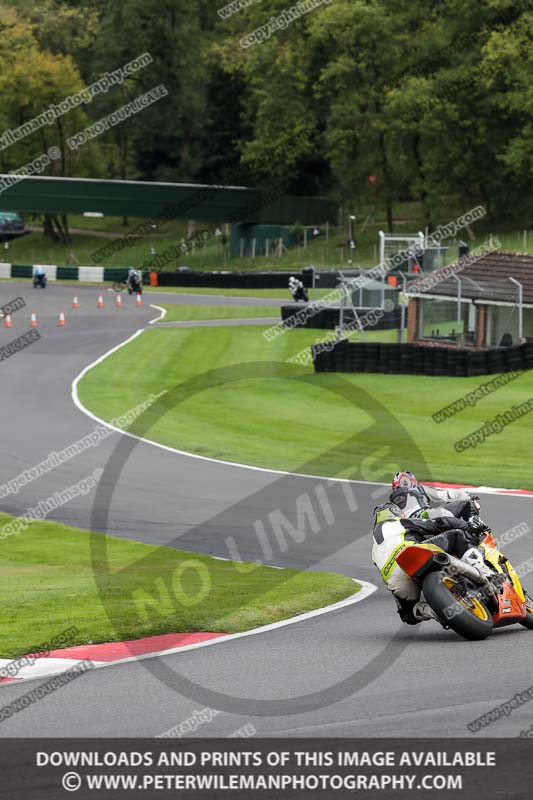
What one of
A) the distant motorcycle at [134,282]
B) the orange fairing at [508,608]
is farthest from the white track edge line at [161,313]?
the orange fairing at [508,608]

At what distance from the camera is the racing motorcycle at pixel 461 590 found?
436 inches

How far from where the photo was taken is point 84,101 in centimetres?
8781

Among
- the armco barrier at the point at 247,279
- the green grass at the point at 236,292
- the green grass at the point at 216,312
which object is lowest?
the green grass at the point at 216,312

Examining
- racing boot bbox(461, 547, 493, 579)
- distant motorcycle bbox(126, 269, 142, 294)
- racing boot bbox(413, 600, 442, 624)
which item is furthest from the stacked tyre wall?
racing boot bbox(461, 547, 493, 579)

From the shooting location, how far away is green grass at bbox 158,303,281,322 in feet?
184

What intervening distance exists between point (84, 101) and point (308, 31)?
640 inches

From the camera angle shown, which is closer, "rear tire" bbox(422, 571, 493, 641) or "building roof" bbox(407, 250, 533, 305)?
"rear tire" bbox(422, 571, 493, 641)

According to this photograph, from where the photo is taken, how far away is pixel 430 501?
12.1 meters

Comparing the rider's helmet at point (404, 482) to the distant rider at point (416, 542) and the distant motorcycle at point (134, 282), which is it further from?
the distant motorcycle at point (134, 282)

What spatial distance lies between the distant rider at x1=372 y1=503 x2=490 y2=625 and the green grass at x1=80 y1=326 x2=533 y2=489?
11265 millimetres

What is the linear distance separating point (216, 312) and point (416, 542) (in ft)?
153

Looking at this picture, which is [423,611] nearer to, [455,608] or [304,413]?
[455,608]

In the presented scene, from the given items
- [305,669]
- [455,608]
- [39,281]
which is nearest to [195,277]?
[39,281]

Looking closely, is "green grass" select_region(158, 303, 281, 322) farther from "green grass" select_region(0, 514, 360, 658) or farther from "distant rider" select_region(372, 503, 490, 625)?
"distant rider" select_region(372, 503, 490, 625)
